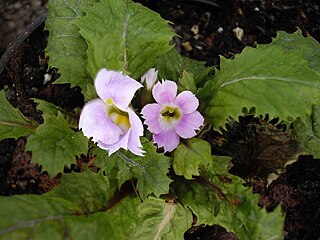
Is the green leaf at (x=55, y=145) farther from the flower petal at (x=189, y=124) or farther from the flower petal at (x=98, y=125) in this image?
the flower petal at (x=189, y=124)

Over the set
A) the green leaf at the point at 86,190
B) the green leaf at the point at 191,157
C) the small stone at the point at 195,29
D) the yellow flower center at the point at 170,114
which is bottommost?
the small stone at the point at 195,29

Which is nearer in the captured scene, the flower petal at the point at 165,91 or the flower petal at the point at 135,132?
the flower petal at the point at 135,132

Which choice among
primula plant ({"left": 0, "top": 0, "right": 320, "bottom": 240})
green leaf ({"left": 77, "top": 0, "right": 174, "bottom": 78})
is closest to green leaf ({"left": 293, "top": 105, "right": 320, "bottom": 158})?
primula plant ({"left": 0, "top": 0, "right": 320, "bottom": 240})

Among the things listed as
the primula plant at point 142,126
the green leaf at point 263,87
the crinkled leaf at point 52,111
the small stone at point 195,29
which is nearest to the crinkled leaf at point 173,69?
the primula plant at point 142,126

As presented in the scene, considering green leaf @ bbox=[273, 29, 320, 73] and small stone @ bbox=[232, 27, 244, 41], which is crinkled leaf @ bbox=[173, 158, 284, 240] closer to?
green leaf @ bbox=[273, 29, 320, 73]

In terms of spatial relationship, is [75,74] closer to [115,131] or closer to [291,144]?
[115,131]

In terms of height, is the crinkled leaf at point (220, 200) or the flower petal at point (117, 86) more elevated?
the flower petal at point (117, 86)

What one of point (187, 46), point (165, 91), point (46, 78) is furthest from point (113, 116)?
point (187, 46)

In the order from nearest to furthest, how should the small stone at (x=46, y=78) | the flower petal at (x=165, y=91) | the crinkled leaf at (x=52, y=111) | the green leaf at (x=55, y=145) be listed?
the green leaf at (x=55, y=145) → the flower petal at (x=165, y=91) → the crinkled leaf at (x=52, y=111) → the small stone at (x=46, y=78)

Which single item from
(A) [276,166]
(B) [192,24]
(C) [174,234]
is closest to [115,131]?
(C) [174,234]
